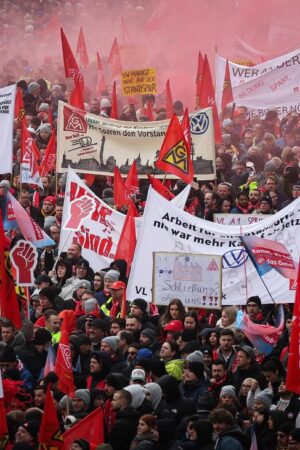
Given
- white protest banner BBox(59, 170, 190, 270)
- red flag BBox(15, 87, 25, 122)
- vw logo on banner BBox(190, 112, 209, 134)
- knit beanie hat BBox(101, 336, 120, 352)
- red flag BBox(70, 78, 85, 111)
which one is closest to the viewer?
knit beanie hat BBox(101, 336, 120, 352)

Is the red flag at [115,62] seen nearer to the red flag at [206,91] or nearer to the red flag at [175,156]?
the red flag at [206,91]

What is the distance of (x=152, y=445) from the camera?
1174 centimetres

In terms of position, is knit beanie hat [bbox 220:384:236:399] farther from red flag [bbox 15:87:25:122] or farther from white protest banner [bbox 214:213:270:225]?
red flag [bbox 15:87:25:122]

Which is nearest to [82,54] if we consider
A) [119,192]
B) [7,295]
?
[119,192]

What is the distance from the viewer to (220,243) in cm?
1562

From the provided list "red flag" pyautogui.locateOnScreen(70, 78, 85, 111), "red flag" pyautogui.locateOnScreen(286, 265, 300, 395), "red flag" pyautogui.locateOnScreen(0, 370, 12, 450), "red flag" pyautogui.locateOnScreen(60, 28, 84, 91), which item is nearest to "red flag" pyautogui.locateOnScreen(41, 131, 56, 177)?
"red flag" pyautogui.locateOnScreen(70, 78, 85, 111)

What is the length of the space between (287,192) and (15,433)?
648 cm

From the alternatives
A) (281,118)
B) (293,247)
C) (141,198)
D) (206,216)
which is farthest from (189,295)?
(281,118)

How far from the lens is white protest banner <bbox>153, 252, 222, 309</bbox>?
49.4 ft

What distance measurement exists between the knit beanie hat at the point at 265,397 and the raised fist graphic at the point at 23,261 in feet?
10.3

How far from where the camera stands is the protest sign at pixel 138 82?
24.5m

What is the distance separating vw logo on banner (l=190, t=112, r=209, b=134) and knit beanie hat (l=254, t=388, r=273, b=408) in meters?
7.41

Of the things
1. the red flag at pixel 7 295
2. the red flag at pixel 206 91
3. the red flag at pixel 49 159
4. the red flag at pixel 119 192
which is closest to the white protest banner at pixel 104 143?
the red flag at pixel 49 159

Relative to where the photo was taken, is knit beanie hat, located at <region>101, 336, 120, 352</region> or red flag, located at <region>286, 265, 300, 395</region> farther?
knit beanie hat, located at <region>101, 336, 120, 352</region>
